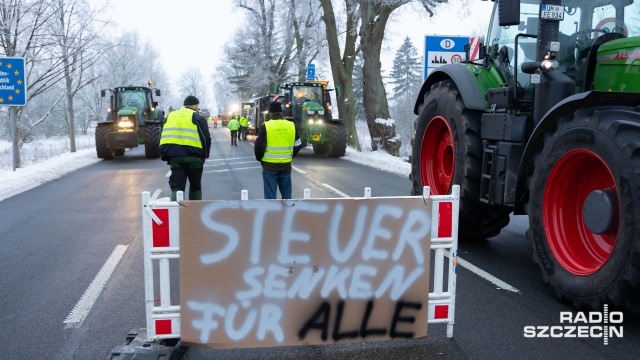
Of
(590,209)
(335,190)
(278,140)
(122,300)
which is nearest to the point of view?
(590,209)

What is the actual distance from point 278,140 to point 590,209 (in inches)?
177

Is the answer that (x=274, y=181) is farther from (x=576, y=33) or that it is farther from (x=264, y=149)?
(x=576, y=33)

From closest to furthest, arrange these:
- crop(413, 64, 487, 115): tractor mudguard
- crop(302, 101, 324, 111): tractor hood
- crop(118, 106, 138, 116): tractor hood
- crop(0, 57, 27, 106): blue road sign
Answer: crop(413, 64, 487, 115): tractor mudguard → crop(0, 57, 27, 106): blue road sign → crop(118, 106, 138, 116): tractor hood → crop(302, 101, 324, 111): tractor hood

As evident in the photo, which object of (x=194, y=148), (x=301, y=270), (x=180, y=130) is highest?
(x=180, y=130)

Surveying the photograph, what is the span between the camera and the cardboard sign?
363cm

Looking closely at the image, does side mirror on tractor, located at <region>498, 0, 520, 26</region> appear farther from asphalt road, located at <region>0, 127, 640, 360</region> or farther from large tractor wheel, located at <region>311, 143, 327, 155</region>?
large tractor wheel, located at <region>311, 143, 327, 155</region>

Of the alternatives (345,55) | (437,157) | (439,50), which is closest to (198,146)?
(437,157)

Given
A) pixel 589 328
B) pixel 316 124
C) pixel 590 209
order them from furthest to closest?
pixel 316 124 < pixel 590 209 < pixel 589 328

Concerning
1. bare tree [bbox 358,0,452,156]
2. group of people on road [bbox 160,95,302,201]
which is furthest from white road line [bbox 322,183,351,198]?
bare tree [bbox 358,0,452,156]

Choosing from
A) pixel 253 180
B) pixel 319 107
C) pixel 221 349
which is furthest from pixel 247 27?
pixel 221 349

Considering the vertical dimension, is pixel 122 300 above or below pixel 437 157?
below

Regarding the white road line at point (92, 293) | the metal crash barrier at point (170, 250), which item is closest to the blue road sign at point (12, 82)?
the white road line at point (92, 293)

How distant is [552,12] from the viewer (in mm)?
5379

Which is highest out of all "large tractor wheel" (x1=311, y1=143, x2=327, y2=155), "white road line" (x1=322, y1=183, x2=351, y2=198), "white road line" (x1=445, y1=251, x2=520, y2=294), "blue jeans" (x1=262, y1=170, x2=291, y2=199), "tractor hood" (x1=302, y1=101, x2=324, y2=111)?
"tractor hood" (x1=302, y1=101, x2=324, y2=111)
